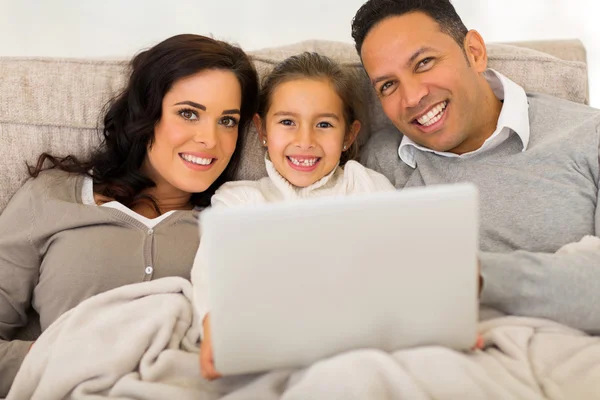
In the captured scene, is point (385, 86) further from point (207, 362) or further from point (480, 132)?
point (207, 362)

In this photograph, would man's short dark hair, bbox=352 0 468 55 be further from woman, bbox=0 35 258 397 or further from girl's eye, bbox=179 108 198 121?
girl's eye, bbox=179 108 198 121

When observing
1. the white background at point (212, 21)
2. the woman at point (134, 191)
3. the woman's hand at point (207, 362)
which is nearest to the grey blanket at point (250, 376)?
the woman's hand at point (207, 362)

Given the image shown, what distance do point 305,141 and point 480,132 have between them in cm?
52

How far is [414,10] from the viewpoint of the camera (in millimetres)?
1512

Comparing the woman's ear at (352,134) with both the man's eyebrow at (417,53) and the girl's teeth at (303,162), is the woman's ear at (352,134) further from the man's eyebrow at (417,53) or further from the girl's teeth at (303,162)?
the man's eyebrow at (417,53)

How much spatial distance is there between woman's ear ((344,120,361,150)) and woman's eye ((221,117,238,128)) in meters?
0.35

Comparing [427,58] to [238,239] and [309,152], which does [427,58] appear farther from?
[238,239]

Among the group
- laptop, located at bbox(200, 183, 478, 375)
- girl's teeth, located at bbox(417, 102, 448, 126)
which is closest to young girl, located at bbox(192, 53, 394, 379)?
girl's teeth, located at bbox(417, 102, 448, 126)

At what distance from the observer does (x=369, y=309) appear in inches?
31.6

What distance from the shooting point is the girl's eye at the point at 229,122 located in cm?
151

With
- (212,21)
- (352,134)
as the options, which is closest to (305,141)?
(352,134)

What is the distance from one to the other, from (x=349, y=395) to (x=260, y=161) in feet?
3.11

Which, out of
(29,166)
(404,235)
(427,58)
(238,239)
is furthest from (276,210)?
(29,166)

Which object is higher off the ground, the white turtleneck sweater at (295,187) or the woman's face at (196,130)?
the woman's face at (196,130)
